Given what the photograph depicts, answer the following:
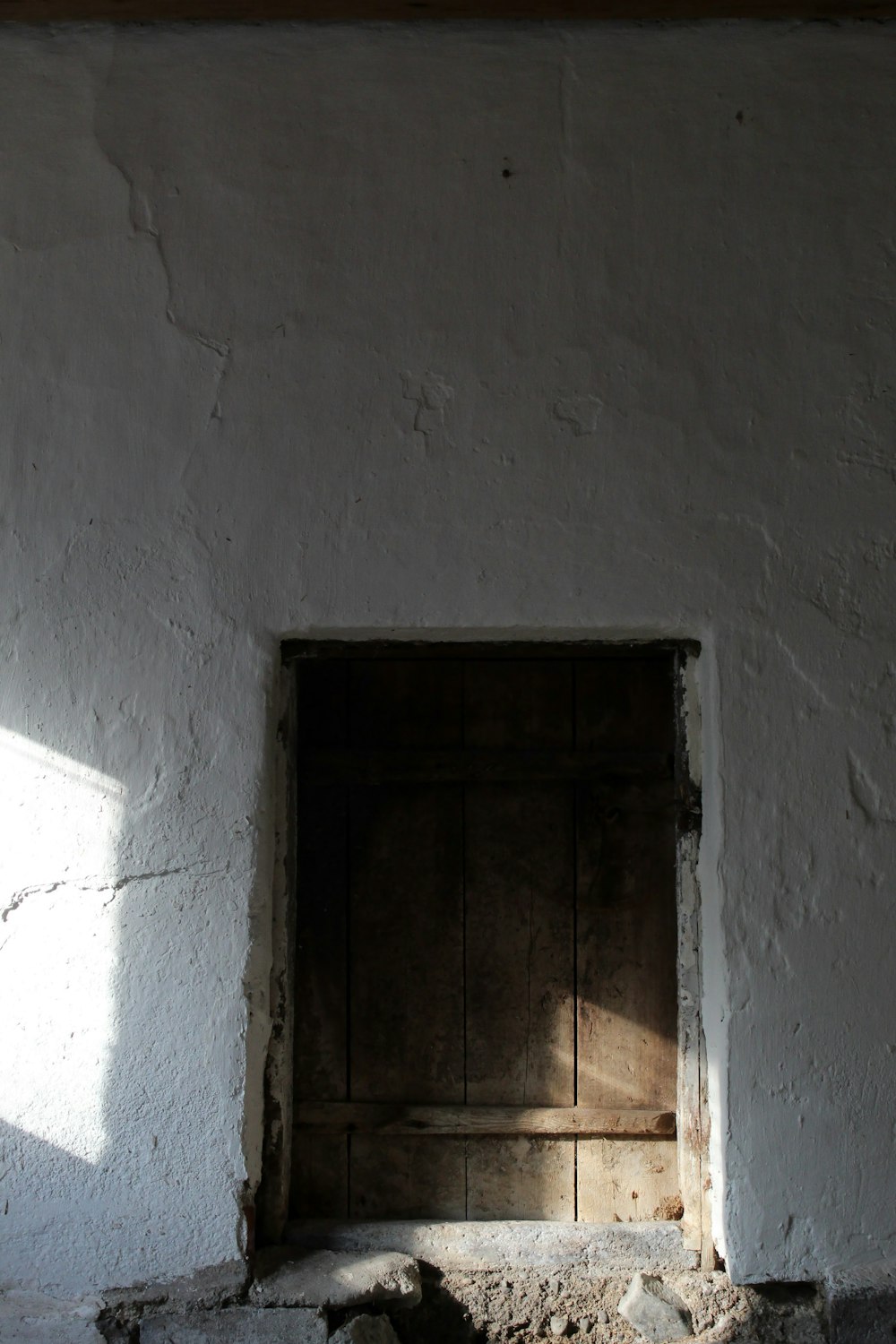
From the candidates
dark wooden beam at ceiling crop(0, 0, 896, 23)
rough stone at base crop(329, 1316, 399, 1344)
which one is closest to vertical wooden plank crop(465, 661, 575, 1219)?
rough stone at base crop(329, 1316, 399, 1344)

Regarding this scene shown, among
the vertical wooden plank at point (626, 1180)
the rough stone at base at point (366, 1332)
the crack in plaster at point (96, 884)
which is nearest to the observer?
the rough stone at base at point (366, 1332)

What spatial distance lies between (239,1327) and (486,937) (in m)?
0.76

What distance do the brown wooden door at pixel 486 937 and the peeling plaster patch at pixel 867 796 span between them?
0.35 metres

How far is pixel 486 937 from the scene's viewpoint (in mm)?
1936

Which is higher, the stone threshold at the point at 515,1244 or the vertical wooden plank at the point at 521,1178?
the vertical wooden plank at the point at 521,1178

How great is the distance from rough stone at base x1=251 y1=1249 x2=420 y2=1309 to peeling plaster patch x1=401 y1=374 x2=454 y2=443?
1.44 metres

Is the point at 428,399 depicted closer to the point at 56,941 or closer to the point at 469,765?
the point at 469,765

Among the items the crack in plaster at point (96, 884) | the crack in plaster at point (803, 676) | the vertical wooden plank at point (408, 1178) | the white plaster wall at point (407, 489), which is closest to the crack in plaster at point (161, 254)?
the white plaster wall at point (407, 489)

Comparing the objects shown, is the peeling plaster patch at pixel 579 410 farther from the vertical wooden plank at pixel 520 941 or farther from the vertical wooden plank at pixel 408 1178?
the vertical wooden plank at pixel 408 1178

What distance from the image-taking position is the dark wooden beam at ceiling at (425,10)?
5.91 feet

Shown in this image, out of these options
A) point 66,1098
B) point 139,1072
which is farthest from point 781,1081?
point 66,1098

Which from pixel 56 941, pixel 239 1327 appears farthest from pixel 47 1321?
pixel 56 941

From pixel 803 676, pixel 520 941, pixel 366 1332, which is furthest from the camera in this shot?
pixel 520 941

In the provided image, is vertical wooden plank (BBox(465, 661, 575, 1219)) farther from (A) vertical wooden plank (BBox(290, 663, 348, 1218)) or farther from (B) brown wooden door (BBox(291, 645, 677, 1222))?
(A) vertical wooden plank (BBox(290, 663, 348, 1218))
